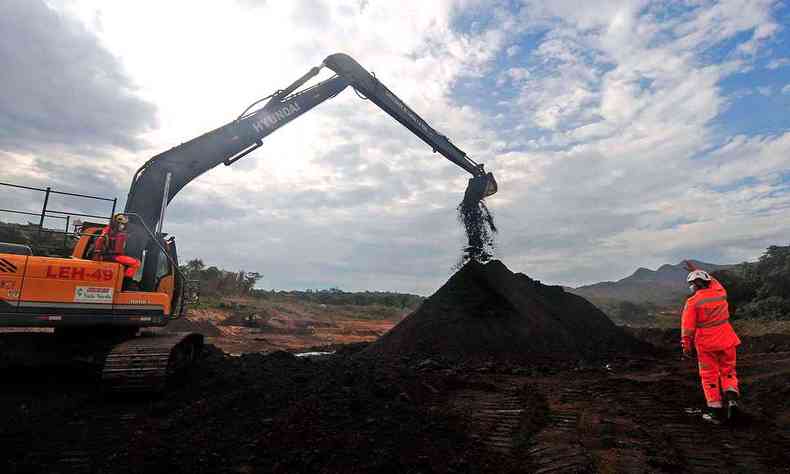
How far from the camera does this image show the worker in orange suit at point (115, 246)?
268 inches

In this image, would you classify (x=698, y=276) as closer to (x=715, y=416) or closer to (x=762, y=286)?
(x=715, y=416)

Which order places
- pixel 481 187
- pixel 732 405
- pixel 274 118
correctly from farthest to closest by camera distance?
pixel 481 187, pixel 274 118, pixel 732 405

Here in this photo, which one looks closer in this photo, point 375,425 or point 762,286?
point 375,425

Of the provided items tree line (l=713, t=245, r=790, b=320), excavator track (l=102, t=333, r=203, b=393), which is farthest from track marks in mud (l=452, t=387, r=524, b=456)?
tree line (l=713, t=245, r=790, b=320)

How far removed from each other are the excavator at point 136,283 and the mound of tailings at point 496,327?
557 centimetres

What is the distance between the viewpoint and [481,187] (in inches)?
532

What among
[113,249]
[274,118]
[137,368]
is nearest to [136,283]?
[113,249]

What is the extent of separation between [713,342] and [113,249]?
7.94 m

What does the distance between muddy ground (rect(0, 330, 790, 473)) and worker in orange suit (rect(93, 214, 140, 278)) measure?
185 centimetres

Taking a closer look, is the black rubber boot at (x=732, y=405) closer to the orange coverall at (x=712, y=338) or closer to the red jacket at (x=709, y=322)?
the orange coverall at (x=712, y=338)

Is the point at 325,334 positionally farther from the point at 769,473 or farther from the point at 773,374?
the point at 769,473

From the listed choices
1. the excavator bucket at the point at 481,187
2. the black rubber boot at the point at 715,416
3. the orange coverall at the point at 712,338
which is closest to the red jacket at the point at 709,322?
the orange coverall at the point at 712,338

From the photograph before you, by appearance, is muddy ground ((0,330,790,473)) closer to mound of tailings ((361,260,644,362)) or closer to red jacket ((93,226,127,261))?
red jacket ((93,226,127,261))

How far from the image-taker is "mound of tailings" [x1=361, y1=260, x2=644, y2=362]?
11609mm
